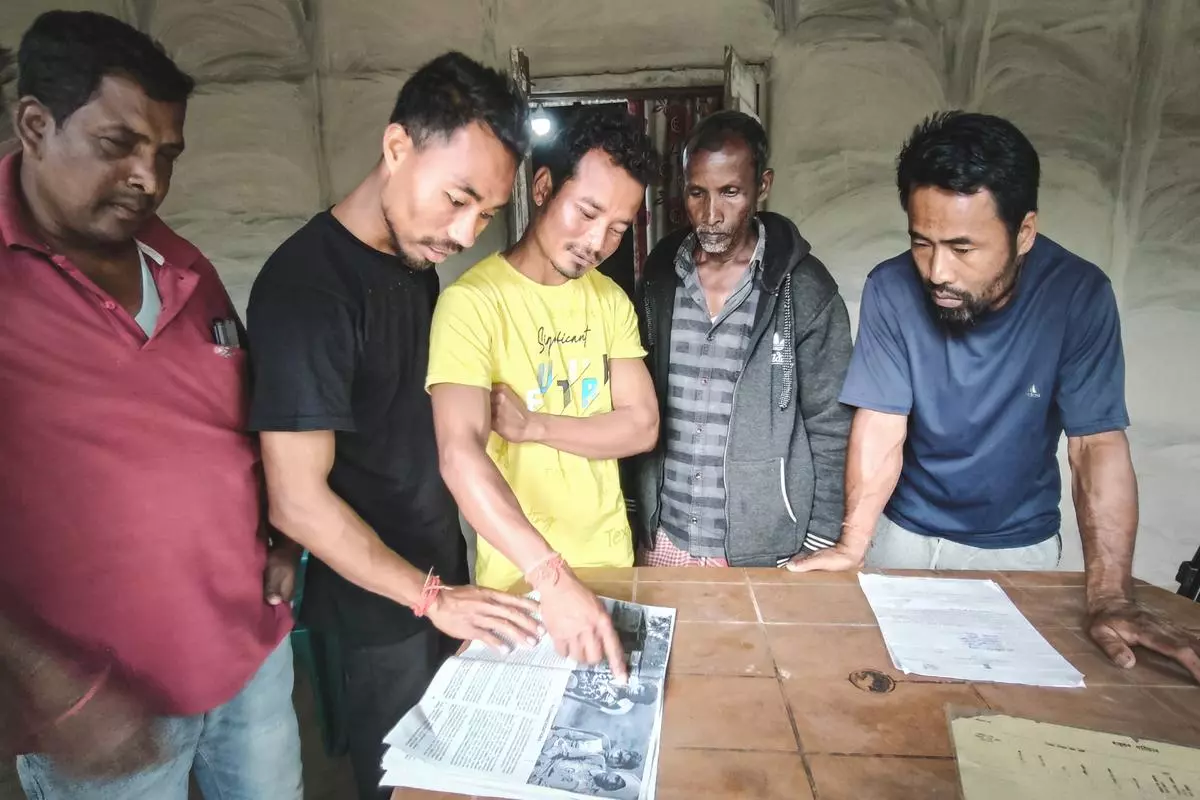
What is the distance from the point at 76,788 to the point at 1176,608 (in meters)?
1.80

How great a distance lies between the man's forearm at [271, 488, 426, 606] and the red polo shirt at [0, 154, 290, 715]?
0.09 meters

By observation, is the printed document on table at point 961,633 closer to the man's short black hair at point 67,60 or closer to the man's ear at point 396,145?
the man's ear at point 396,145

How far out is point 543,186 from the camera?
1.43 m

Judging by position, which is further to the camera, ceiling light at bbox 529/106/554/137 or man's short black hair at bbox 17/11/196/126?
ceiling light at bbox 529/106/554/137

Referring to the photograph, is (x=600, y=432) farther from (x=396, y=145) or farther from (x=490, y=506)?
(x=396, y=145)

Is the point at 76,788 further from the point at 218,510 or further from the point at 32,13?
the point at 32,13

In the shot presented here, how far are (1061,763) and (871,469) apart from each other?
2.65 feet

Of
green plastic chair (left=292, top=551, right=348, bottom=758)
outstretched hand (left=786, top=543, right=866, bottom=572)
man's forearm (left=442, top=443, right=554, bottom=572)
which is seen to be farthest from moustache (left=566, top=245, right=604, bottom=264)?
green plastic chair (left=292, top=551, right=348, bottom=758)

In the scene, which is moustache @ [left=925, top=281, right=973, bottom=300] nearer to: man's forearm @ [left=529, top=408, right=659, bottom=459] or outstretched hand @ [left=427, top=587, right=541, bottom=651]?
man's forearm @ [left=529, top=408, right=659, bottom=459]

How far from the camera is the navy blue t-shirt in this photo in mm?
1375

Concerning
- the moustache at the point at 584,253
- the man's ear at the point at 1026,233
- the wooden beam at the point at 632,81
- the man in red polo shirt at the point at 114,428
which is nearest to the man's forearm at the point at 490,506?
the man in red polo shirt at the point at 114,428

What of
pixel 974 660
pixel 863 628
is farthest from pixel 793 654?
pixel 974 660

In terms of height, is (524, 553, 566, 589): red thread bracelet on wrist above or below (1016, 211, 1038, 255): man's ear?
below

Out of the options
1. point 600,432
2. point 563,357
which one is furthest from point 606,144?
point 600,432
